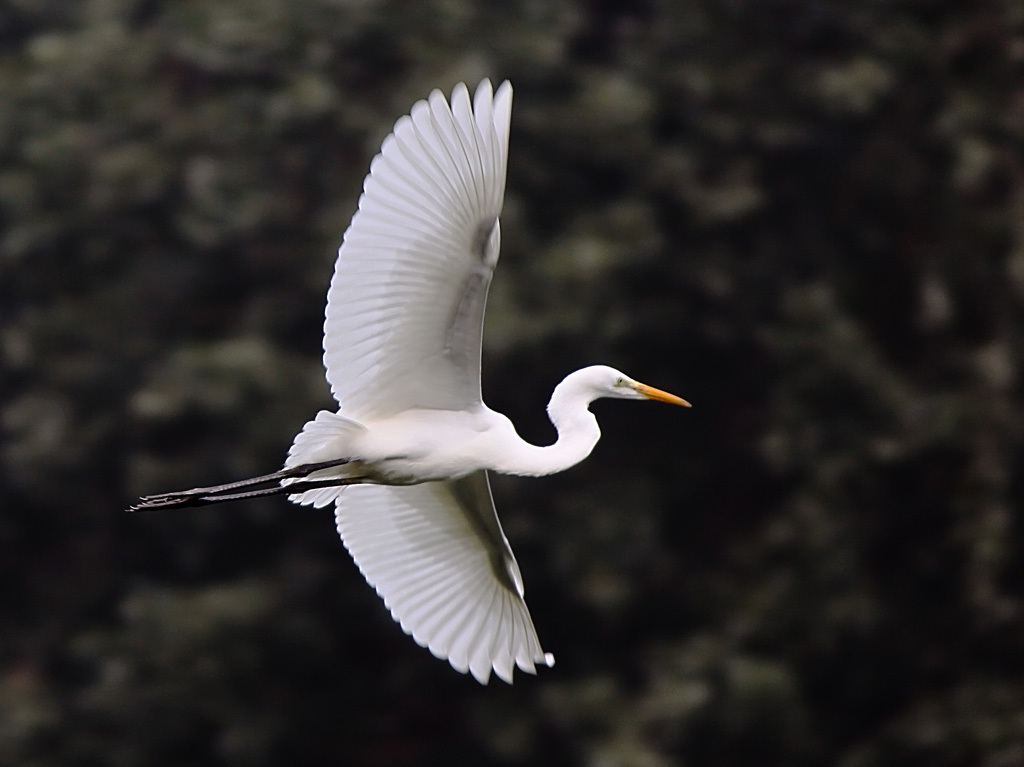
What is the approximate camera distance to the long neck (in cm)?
343

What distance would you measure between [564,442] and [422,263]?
57 centimetres

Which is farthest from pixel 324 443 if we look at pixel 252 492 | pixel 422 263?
pixel 422 263

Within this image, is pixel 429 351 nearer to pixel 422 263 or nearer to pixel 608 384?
pixel 422 263

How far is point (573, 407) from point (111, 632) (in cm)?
564

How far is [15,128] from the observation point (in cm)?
859

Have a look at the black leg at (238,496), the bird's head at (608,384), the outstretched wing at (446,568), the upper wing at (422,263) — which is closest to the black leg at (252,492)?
the black leg at (238,496)

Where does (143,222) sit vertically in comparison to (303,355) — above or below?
above

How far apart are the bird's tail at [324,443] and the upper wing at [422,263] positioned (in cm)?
13

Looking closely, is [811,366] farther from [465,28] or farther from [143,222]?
[143,222]

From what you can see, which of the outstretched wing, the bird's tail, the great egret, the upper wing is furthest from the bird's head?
the bird's tail

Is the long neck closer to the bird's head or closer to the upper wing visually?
the bird's head

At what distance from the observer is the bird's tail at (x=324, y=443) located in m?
3.34

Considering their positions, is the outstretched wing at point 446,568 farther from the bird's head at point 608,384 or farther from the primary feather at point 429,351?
the bird's head at point 608,384

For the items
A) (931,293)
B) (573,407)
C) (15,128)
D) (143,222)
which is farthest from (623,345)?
(573,407)
